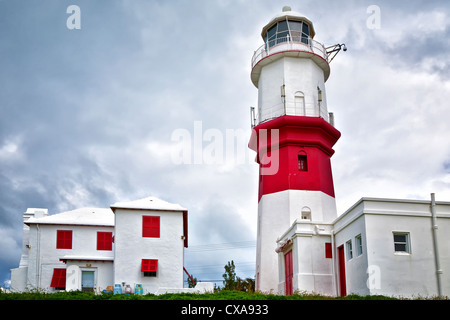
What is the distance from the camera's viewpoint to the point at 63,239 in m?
39.8

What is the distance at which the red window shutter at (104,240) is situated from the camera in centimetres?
3994

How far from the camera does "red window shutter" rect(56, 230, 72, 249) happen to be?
39719mm

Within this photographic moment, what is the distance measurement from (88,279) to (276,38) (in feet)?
69.3

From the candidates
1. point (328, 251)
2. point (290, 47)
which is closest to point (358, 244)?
point (328, 251)

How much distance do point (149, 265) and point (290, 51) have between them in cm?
1734

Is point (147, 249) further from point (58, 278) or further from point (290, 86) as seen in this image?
point (290, 86)

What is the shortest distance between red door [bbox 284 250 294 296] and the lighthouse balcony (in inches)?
567

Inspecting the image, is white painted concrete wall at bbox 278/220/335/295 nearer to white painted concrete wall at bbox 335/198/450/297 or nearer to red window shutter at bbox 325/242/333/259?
red window shutter at bbox 325/242/333/259

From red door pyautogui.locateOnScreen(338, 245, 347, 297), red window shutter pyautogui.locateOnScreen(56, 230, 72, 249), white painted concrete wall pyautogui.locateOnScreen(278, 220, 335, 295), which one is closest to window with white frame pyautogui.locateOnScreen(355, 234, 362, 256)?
red door pyautogui.locateOnScreen(338, 245, 347, 297)

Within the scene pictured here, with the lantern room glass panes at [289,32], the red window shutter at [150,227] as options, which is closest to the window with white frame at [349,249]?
the red window shutter at [150,227]
